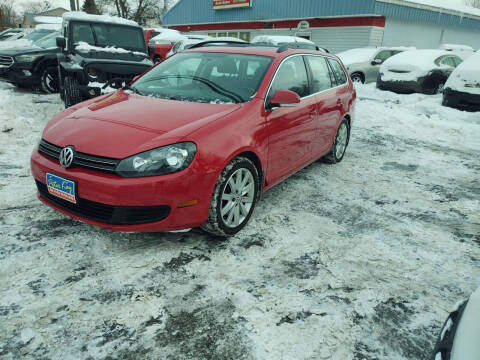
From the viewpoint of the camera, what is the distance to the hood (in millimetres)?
2715

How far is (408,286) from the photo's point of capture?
2.72 m

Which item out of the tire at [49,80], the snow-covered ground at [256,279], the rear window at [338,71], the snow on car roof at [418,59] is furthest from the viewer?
the snow on car roof at [418,59]

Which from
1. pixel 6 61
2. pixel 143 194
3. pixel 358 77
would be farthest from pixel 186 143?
pixel 358 77

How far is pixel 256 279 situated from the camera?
2.71 m

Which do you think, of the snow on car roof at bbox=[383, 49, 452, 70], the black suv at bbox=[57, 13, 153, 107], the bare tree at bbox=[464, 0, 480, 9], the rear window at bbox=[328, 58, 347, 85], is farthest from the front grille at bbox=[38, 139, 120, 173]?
the bare tree at bbox=[464, 0, 480, 9]

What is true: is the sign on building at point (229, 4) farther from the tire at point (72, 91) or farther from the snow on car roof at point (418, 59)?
the tire at point (72, 91)

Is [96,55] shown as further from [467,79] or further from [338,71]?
[467,79]

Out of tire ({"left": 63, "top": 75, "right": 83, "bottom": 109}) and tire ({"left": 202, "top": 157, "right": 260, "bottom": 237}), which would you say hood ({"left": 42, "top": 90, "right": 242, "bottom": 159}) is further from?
tire ({"left": 63, "top": 75, "right": 83, "bottom": 109})

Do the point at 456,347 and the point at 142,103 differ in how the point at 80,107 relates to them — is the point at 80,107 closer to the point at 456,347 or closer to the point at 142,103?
the point at 142,103

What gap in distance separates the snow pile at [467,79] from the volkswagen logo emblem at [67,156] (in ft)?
30.3

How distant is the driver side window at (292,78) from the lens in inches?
144

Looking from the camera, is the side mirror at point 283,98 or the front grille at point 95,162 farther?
the side mirror at point 283,98

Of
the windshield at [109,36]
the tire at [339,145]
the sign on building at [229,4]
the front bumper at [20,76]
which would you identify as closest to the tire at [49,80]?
the front bumper at [20,76]

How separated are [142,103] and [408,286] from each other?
2728 mm
